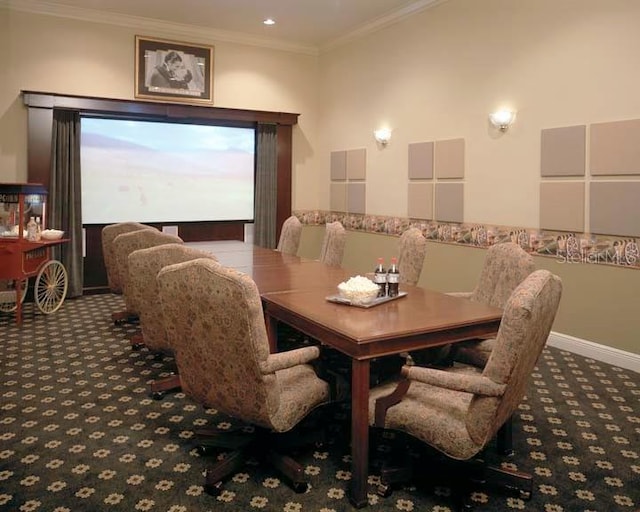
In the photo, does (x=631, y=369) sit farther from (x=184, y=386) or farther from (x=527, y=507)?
(x=184, y=386)

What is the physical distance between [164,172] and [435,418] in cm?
595

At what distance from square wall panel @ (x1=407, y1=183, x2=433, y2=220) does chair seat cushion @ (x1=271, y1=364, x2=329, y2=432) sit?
3.75 meters

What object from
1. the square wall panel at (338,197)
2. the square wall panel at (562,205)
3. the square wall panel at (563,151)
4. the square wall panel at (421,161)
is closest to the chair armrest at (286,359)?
the square wall panel at (562,205)

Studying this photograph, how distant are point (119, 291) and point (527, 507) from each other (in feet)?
13.4

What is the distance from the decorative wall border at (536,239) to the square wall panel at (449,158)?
53cm

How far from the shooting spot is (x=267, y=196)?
7820mm

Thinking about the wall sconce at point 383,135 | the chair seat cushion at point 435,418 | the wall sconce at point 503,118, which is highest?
the wall sconce at point 383,135

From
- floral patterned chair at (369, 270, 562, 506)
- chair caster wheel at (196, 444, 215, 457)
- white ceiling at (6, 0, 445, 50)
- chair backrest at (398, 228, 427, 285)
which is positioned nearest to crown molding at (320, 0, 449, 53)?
white ceiling at (6, 0, 445, 50)

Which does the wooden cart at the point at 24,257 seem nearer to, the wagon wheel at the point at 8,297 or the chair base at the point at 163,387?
the wagon wheel at the point at 8,297

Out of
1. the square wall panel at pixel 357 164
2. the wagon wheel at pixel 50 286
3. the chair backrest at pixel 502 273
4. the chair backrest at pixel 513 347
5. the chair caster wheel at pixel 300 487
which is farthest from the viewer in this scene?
the square wall panel at pixel 357 164

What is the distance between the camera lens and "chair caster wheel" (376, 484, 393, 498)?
2342mm

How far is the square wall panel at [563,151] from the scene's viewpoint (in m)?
4.43

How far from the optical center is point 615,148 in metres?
4.18

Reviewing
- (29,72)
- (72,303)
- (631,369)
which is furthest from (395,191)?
(29,72)
